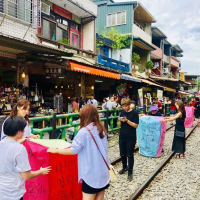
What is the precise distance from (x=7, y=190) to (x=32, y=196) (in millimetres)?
958

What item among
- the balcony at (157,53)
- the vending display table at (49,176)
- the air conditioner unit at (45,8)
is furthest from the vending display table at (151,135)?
the balcony at (157,53)

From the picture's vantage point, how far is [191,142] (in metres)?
9.43

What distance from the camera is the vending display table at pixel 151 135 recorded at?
6.61 meters

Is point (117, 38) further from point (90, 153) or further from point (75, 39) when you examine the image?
point (90, 153)

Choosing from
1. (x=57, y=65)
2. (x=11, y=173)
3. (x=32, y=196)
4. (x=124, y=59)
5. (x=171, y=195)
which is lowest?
(x=171, y=195)

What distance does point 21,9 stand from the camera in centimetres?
934

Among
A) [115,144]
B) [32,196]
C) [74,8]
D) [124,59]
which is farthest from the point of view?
[124,59]

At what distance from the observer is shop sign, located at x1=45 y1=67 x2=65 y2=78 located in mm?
10320

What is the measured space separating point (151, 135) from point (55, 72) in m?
5.85

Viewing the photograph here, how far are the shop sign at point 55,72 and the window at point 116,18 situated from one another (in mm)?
11997

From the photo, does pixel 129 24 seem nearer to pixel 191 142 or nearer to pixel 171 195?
pixel 191 142

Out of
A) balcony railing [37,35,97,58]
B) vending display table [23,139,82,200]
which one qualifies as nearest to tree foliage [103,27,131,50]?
balcony railing [37,35,97,58]

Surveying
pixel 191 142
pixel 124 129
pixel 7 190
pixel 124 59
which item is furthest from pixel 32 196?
pixel 124 59

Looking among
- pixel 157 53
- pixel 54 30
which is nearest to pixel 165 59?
pixel 157 53
